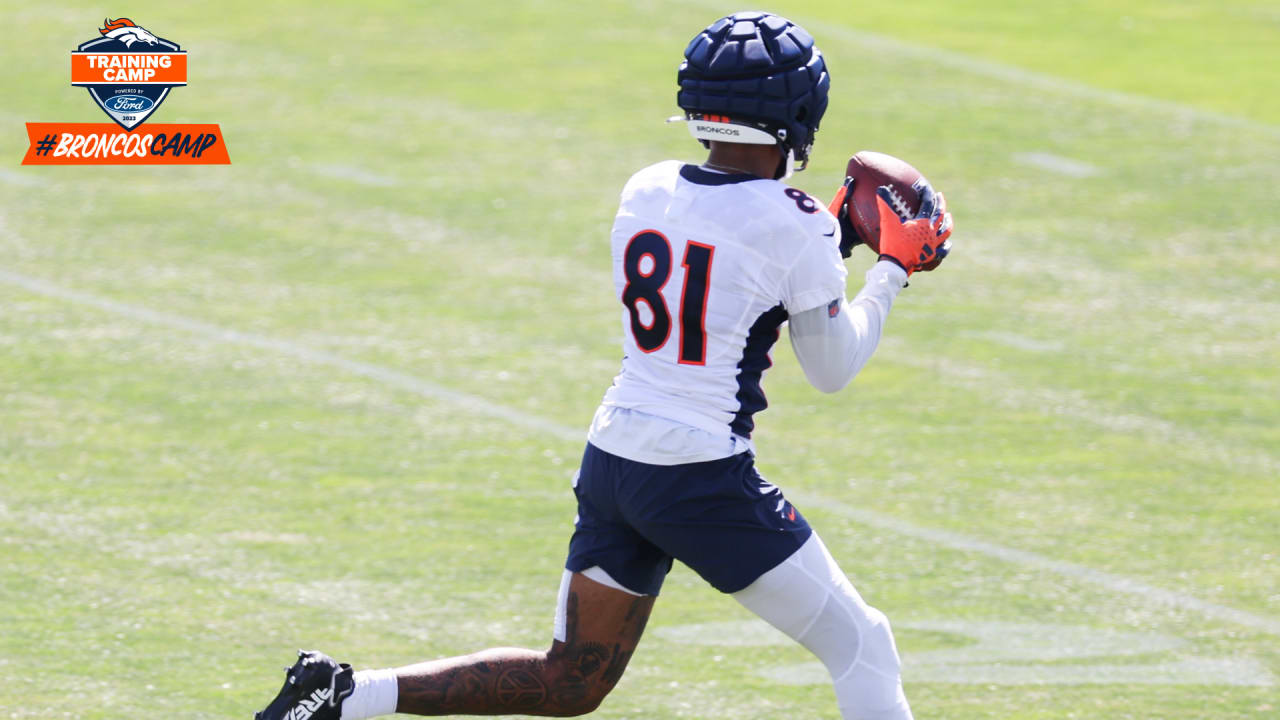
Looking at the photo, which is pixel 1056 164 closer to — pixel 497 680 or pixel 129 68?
pixel 129 68

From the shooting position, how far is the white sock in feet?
15.7

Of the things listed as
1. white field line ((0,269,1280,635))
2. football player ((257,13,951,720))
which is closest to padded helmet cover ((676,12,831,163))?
football player ((257,13,951,720))

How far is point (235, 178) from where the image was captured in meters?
12.4

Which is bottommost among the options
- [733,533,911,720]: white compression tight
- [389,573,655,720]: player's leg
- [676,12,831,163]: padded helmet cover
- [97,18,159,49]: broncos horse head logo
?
Answer: [97,18,159,49]: broncos horse head logo

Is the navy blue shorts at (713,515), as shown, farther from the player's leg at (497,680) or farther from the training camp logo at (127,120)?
the training camp logo at (127,120)

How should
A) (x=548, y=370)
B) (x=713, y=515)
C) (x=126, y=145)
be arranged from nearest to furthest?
(x=713, y=515) → (x=548, y=370) → (x=126, y=145)

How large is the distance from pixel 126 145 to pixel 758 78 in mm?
9479

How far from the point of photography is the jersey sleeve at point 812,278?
14.6 ft

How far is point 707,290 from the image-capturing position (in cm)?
449

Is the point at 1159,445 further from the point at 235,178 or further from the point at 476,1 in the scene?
the point at 476,1

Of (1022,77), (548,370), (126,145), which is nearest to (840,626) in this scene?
(548,370)

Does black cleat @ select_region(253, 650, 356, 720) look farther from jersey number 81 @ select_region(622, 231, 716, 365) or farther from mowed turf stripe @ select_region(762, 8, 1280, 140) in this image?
mowed turf stripe @ select_region(762, 8, 1280, 140)

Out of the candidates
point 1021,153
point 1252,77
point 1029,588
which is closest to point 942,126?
point 1021,153

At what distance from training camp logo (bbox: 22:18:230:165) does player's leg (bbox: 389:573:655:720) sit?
8.42 meters
